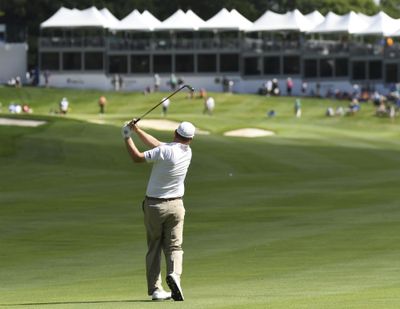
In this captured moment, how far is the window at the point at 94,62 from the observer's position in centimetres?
14250

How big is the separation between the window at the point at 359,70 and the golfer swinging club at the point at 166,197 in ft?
372

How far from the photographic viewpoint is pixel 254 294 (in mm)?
19453

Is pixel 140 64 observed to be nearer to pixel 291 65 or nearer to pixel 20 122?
pixel 291 65

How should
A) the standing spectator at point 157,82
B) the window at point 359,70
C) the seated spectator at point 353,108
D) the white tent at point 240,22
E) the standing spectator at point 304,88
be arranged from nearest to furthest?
1. the seated spectator at point 353,108
2. the standing spectator at point 304,88
3. the window at point 359,70
4. the standing spectator at point 157,82
5. the white tent at point 240,22

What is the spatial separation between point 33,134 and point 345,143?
52.9 feet

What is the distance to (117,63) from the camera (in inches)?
5591

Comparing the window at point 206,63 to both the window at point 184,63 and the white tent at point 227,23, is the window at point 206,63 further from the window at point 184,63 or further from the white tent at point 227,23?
the white tent at point 227,23

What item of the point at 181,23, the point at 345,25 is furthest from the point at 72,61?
the point at 345,25

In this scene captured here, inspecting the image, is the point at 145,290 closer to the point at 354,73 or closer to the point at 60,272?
the point at 60,272

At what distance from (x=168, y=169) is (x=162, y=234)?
99 centimetres

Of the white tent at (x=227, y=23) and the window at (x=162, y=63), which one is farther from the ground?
the white tent at (x=227, y=23)

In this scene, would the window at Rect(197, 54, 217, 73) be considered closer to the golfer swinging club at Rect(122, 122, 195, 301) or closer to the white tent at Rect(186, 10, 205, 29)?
the white tent at Rect(186, 10, 205, 29)

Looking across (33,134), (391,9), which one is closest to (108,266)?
(33,134)

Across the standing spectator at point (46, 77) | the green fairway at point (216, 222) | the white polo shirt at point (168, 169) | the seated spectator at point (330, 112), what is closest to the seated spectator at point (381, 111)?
the seated spectator at point (330, 112)
